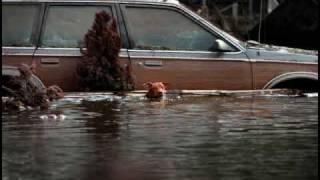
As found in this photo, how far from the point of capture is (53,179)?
5.37 meters

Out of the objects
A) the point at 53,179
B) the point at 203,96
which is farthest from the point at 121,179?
the point at 203,96

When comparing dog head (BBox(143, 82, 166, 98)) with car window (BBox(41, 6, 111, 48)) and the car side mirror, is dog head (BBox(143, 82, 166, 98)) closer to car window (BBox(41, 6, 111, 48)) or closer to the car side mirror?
the car side mirror

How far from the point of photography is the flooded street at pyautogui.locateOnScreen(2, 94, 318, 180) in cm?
565

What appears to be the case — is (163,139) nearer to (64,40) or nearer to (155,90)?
(155,90)

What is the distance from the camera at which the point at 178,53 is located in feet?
33.8

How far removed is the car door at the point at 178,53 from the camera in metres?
10.3

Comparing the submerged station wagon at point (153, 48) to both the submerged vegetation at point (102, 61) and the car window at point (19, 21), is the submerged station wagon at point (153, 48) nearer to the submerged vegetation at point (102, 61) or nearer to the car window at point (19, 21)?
the car window at point (19, 21)

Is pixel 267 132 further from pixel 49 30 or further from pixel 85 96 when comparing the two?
pixel 49 30

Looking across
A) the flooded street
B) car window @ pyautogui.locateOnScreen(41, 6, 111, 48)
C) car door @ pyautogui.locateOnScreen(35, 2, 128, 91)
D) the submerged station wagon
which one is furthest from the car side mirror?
car window @ pyautogui.locateOnScreen(41, 6, 111, 48)

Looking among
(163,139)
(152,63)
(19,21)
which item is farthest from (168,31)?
(163,139)

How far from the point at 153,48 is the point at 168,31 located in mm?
317

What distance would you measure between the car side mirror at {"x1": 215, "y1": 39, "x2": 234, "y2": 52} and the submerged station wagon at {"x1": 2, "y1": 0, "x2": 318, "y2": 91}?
0.01 metres

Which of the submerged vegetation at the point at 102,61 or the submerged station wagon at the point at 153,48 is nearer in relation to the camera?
the submerged vegetation at the point at 102,61

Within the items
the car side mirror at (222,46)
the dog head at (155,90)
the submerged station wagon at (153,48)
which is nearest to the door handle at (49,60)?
the submerged station wagon at (153,48)
